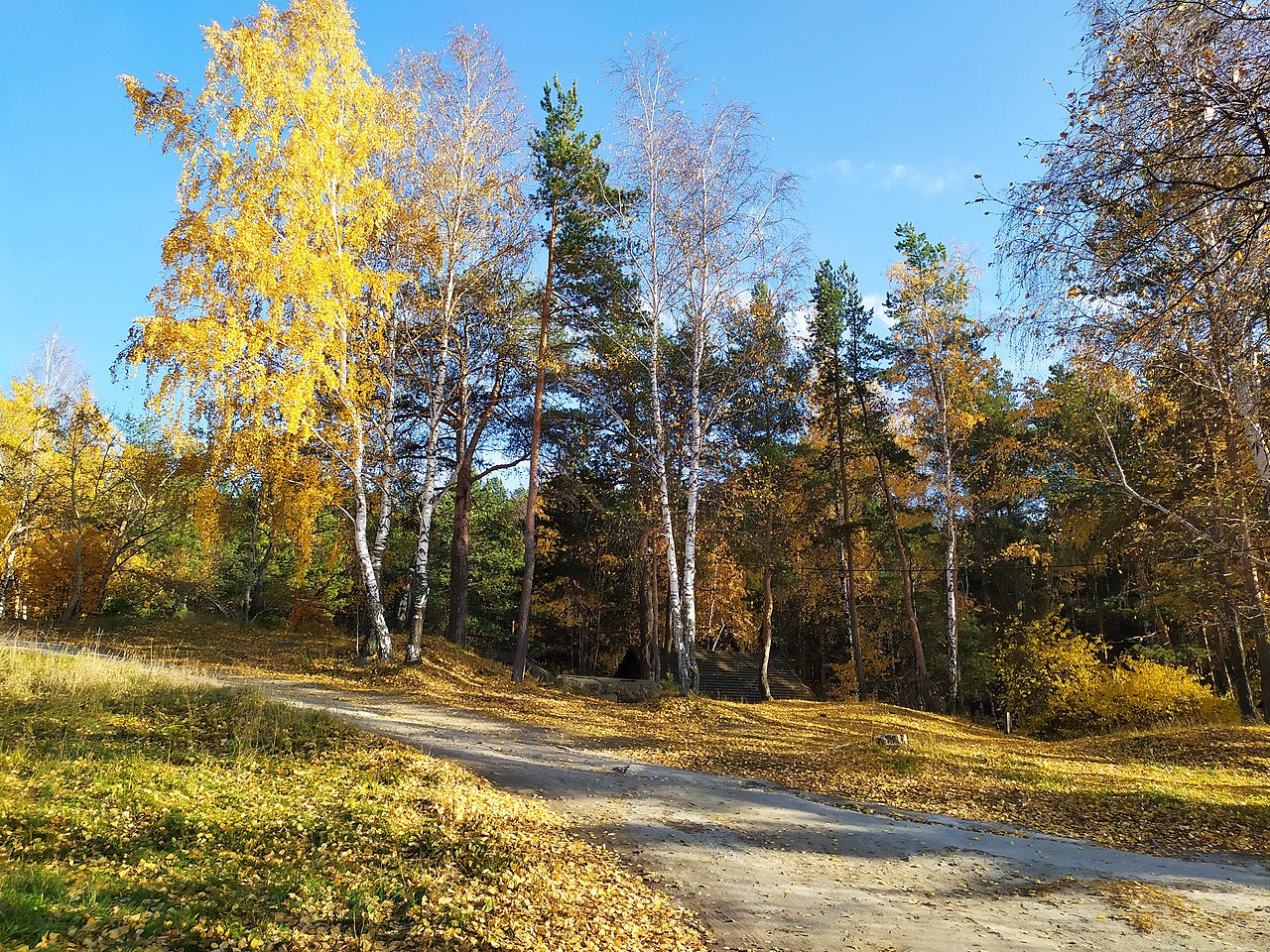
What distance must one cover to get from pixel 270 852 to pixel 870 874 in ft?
16.0

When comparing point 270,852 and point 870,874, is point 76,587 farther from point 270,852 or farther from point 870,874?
point 870,874

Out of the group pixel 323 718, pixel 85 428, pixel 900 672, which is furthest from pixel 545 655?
pixel 323 718

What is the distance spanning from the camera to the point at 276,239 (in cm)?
1305

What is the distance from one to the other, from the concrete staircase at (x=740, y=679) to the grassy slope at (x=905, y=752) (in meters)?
4.54

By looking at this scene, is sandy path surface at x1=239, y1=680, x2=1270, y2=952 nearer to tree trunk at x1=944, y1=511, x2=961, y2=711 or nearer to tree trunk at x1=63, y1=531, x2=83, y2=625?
tree trunk at x1=944, y1=511, x2=961, y2=711

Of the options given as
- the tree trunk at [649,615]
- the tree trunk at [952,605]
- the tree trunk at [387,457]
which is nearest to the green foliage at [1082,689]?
Result: the tree trunk at [952,605]

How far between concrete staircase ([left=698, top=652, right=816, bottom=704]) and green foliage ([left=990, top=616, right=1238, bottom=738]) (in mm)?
6378

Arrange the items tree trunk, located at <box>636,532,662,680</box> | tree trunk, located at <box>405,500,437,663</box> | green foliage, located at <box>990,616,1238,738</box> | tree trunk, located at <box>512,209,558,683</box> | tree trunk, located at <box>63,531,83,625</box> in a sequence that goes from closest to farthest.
A: 1. tree trunk, located at <box>405,500,437,663</box>
2. tree trunk, located at <box>512,209,558,683</box>
3. green foliage, located at <box>990,616,1238,738</box>
4. tree trunk, located at <box>63,531,83,625</box>
5. tree trunk, located at <box>636,532,662,680</box>

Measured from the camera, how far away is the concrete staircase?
75.0ft

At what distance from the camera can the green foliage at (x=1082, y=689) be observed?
1716 centimetres

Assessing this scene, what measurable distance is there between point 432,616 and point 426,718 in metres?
21.7

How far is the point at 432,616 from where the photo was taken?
32.0m

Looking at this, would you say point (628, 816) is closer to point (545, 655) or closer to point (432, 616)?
point (432, 616)

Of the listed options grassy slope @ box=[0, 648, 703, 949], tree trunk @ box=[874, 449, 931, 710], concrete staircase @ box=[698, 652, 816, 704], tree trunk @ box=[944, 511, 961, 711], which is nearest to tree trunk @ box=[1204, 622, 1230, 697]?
tree trunk @ box=[944, 511, 961, 711]
